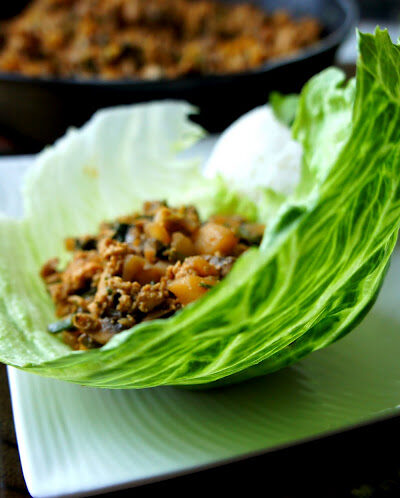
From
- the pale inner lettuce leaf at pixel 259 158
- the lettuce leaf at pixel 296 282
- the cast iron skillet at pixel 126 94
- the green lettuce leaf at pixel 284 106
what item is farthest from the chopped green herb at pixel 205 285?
the cast iron skillet at pixel 126 94

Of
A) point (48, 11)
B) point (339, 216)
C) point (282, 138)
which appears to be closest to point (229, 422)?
point (339, 216)

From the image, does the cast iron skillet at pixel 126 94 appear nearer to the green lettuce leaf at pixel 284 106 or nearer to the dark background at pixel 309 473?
the green lettuce leaf at pixel 284 106

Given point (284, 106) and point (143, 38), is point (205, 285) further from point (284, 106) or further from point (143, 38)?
point (143, 38)

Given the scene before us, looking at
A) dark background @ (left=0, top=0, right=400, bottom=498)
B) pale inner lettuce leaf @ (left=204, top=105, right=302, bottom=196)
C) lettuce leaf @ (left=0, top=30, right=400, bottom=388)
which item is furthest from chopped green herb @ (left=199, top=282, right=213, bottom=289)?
pale inner lettuce leaf @ (left=204, top=105, right=302, bottom=196)

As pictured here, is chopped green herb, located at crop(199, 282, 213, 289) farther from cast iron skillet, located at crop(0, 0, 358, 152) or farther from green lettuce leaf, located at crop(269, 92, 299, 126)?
cast iron skillet, located at crop(0, 0, 358, 152)

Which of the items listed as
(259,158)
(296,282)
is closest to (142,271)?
(296,282)

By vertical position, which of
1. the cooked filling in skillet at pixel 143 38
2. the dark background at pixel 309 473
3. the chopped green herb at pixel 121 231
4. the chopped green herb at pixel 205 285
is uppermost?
the cooked filling in skillet at pixel 143 38
